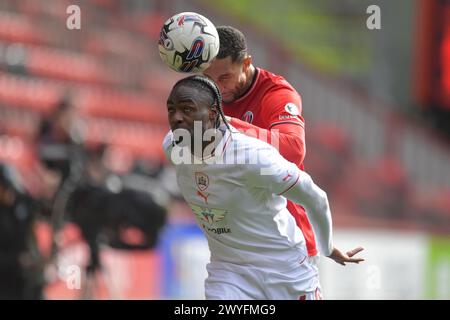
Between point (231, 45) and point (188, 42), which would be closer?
point (188, 42)

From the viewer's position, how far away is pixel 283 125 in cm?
484

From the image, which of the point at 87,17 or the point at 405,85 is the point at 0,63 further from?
the point at 405,85

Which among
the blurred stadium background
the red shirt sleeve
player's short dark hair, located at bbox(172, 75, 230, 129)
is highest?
player's short dark hair, located at bbox(172, 75, 230, 129)

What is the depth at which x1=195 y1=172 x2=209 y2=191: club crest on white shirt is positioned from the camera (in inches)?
173

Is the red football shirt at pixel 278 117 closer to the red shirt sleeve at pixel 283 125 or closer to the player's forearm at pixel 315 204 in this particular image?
the red shirt sleeve at pixel 283 125

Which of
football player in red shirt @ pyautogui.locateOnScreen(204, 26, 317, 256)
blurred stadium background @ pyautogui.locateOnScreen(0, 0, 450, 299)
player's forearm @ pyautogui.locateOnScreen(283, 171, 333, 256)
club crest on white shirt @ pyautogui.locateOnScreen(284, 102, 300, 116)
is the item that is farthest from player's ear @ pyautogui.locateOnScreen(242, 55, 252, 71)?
blurred stadium background @ pyautogui.locateOnScreen(0, 0, 450, 299)

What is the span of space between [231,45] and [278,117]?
1.30 feet

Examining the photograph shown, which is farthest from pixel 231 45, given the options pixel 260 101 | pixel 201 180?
pixel 201 180

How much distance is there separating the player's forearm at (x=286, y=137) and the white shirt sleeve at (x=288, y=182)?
0.24 metres

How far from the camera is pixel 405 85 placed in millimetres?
16328

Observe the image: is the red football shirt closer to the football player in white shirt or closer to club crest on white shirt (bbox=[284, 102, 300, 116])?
club crest on white shirt (bbox=[284, 102, 300, 116])

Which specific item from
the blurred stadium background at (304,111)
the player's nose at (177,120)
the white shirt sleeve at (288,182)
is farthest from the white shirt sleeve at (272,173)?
the blurred stadium background at (304,111)

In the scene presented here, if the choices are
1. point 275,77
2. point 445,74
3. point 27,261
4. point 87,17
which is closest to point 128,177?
point 27,261

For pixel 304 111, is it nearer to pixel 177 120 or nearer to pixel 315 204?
pixel 315 204
